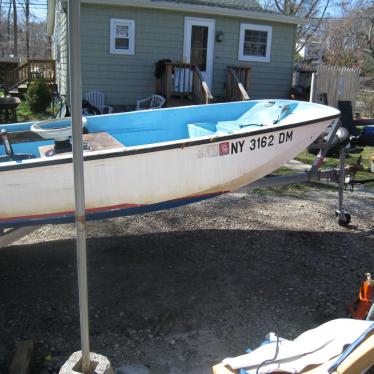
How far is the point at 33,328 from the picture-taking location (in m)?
2.99

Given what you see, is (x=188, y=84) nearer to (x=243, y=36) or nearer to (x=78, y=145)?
(x=243, y=36)

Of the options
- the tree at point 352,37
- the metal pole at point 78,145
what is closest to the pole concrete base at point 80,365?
the metal pole at point 78,145

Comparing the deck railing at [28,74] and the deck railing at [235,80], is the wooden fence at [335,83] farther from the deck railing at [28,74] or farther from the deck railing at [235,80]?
the deck railing at [28,74]

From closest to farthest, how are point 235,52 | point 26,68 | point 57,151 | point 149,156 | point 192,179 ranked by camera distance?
point 149,156, point 192,179, point 57,151, point 235,52, point 26,68

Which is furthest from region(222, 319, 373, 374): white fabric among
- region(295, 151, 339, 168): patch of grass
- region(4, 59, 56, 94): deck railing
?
region(4, 59, 56, 94): deck railing

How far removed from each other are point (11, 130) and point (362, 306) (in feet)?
11.8

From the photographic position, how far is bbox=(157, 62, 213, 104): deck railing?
12.1 metres

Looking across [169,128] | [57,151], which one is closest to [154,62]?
[169,128]

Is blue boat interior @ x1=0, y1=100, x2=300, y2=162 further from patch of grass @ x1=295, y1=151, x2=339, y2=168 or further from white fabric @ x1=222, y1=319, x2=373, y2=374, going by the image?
white fabric @ x1=222, y1=319, x2=373, y2=374

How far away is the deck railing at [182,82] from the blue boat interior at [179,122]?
21.7 feet

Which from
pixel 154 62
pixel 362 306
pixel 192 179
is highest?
pixel 154 62

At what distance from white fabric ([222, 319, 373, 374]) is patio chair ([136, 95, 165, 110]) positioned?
10109mm

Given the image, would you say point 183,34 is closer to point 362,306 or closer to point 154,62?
point 154,62

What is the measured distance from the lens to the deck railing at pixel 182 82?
1207 cm
